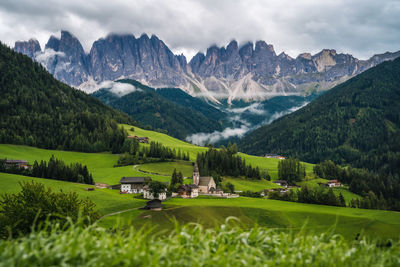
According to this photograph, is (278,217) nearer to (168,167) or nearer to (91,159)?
(168,167)

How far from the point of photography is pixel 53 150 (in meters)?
170

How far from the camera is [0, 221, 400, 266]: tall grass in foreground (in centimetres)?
613

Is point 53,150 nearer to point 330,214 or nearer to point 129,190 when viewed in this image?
point 129,190

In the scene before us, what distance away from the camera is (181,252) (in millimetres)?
7180

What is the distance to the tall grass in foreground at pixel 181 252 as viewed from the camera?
241 inches

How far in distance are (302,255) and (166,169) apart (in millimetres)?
142142

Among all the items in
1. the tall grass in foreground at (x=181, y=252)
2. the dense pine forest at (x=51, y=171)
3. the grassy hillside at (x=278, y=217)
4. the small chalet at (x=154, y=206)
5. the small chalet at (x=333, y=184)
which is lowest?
the grassy hillside at (x=278, y=217)

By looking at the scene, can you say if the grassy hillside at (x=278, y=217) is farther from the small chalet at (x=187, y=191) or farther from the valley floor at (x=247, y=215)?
the small chalet at (x=187, y=191)

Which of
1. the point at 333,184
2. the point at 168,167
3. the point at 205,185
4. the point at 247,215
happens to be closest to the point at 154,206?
the point at 247,215

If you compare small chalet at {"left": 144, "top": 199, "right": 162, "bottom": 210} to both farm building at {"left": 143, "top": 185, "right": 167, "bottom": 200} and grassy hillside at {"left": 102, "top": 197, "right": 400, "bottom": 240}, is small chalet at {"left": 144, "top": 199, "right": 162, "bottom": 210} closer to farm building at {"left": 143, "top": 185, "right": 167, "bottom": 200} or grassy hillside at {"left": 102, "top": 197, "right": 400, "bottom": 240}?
grassy hillside at {"left": 102, "top": 197, "right": 400, "bottom": 240}

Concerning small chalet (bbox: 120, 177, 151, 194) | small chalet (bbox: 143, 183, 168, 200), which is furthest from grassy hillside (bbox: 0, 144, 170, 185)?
small chalet (bbox: 143, 183, 168, 200)

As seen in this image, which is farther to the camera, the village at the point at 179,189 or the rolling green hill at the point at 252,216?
the village at the point at 179,189

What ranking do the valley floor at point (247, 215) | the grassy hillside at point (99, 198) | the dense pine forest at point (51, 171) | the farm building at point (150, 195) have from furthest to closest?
1. the dense pine forest at point (51, 171)
2. the farm building at point (150, 195)
3. the grassy hillside at point (99, 198)
4. the valley floor at point (247, 215)

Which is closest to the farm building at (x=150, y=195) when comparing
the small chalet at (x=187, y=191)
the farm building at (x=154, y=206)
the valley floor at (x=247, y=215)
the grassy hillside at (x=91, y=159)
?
the valley floor at (x=247, y=215)
